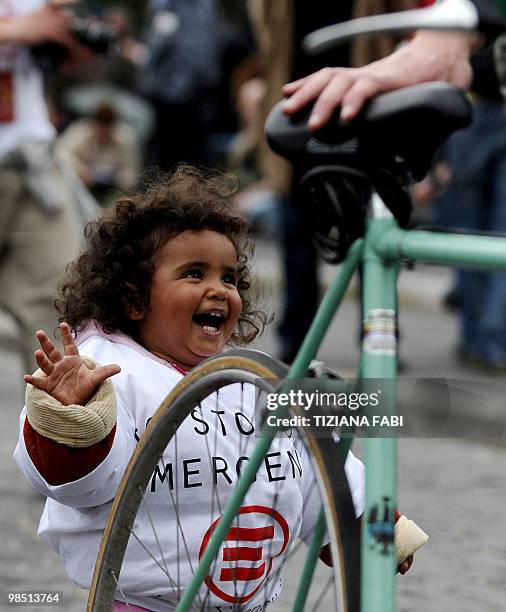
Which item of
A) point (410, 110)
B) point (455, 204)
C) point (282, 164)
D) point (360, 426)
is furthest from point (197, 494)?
point (455, 204)

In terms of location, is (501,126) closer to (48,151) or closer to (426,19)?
(48,151)

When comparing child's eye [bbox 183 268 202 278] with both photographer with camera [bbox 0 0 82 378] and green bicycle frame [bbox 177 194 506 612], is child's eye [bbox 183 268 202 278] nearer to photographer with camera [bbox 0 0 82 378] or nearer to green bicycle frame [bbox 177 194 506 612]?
green bicycle frame [bbox 177 194 506 612]

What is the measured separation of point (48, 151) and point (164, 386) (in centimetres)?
234

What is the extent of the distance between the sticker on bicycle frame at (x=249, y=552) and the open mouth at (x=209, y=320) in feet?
1.08

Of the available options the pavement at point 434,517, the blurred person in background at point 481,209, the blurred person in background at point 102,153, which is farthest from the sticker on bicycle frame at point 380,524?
the blurred person in background at point 102,153

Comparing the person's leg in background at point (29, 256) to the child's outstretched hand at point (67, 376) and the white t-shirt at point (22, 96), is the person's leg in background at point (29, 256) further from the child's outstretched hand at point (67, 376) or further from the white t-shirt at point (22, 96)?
the child's outstretched hand at point (67, 376)

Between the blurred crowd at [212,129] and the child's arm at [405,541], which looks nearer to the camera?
the child's arm at [405,541]

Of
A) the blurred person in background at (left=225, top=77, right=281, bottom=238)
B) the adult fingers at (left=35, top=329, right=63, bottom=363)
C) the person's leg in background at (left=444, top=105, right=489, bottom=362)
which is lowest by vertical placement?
the adult fingers at (left=35, top=329, right=63, bottom=363)

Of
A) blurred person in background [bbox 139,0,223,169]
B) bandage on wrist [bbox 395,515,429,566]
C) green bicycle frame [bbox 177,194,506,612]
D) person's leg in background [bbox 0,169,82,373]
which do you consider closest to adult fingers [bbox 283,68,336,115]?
green bicycle frame [bbox 177,194,506,612]

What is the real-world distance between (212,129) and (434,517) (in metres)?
11.4

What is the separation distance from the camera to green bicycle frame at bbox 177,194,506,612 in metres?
1.72

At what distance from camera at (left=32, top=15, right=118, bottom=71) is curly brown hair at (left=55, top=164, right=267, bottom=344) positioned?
1.93 metres

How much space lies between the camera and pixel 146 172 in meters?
2.79

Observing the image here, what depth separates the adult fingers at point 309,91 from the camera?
6.49 ft
